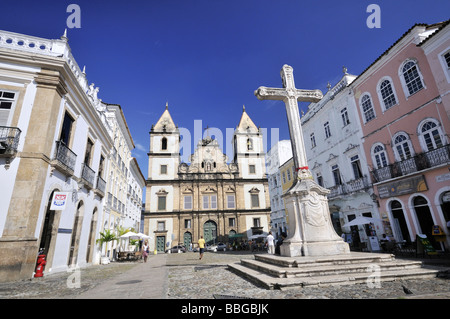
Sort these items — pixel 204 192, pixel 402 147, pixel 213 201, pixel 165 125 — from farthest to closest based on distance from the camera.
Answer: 1. pixel 165 125
2. pixel 204 192
3. pixel 213 201
4. pixel 402 147

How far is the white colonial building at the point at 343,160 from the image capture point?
1555cm

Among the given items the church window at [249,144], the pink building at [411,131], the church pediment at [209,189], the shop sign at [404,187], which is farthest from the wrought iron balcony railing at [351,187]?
the church window at [249,144]

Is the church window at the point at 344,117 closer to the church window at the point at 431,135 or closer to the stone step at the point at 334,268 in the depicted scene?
the church window at the point at 431,135

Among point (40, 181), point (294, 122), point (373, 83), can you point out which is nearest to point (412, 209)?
point (373, 83)

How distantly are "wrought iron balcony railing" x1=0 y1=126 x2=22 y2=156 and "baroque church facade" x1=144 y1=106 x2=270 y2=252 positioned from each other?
2494 cm

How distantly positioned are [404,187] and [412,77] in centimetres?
595

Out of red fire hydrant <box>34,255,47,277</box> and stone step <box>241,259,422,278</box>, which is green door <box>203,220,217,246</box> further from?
stone step <box>241,259,422,278</box>

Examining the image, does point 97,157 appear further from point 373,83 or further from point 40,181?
point 373,83

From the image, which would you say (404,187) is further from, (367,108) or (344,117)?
(344,117)

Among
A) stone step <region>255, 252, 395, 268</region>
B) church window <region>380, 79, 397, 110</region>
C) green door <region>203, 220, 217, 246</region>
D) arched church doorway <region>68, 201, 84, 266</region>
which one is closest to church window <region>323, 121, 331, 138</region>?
church window <region>380, 79, 397, 110</region>

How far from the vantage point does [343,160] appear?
57.0ft

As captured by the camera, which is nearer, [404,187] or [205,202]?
[404,187]

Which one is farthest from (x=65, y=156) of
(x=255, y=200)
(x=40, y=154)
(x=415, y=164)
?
(x=255, y=200)
